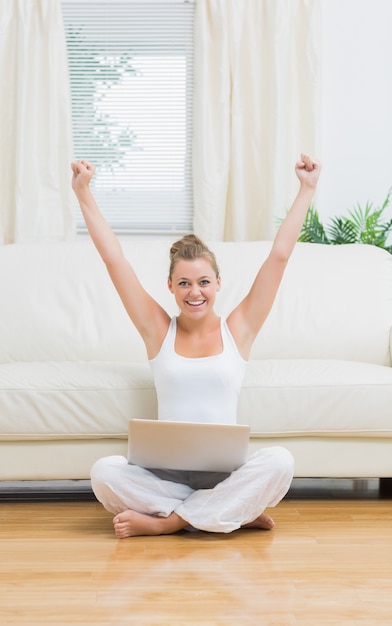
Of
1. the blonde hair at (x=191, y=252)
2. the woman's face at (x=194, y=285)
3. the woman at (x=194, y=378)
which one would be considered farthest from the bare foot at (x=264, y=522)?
the blonde hair at (x=191, y=252)

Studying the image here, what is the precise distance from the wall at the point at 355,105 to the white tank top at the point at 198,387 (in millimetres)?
2276

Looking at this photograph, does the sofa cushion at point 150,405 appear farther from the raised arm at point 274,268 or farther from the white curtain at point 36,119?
the white curtain at point 36,119

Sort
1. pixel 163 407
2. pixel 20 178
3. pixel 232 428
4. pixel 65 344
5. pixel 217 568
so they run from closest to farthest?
pixel 217 568 < pixel 232 428 < pixel 163 407 < pixel 65 344 < pixel 20 178

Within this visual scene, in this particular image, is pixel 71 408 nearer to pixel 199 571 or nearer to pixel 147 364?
pixel 147 364

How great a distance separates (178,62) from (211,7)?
14.8 inches

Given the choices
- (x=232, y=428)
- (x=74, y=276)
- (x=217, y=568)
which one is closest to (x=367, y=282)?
(x=74, y=276)

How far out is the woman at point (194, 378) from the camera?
2385 millimetres

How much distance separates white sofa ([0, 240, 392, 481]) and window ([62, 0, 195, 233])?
46.9 inches

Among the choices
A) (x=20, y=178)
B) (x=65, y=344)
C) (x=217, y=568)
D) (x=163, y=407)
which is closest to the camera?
(x=217, y=568)

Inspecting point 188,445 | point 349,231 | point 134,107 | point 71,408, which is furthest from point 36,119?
point 188,445

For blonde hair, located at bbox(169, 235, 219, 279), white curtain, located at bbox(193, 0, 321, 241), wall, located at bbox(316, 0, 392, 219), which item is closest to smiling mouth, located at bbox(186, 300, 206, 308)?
blonde hair, located at bbox(169, 235, 219, 279)

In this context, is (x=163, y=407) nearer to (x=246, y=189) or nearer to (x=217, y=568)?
(x=217, y=568)

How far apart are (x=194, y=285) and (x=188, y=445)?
47cm

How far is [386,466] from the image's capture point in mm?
2801
